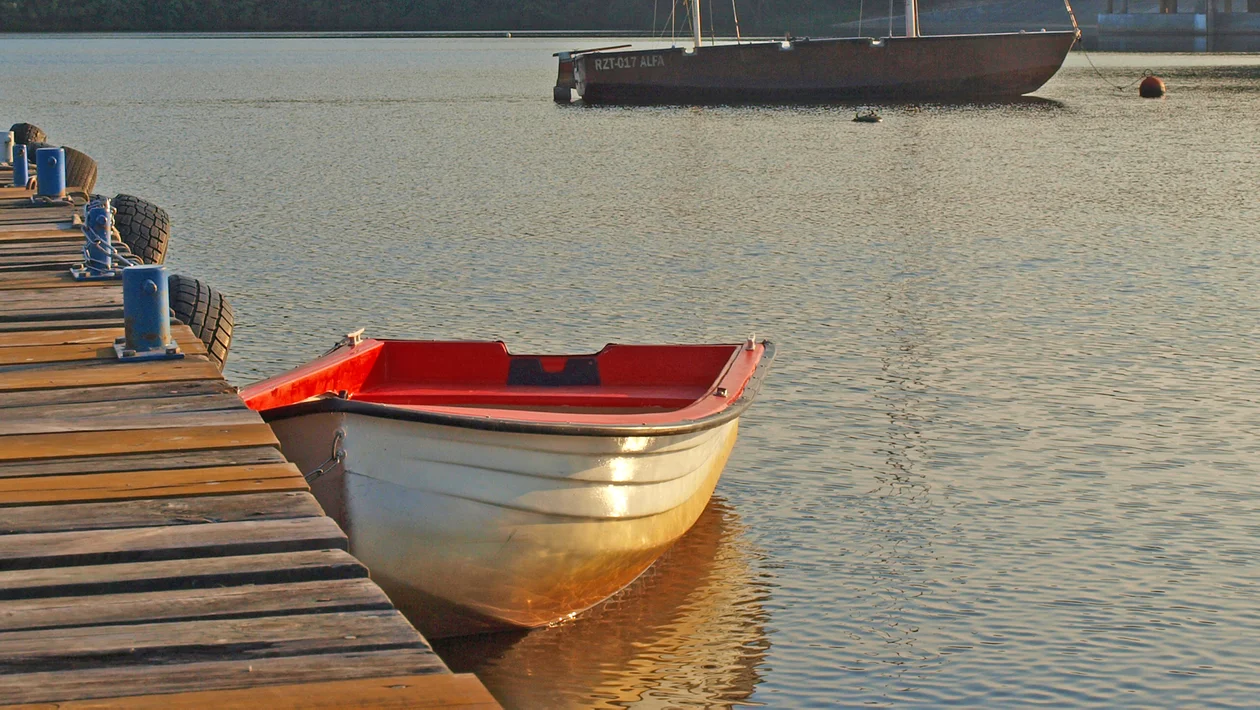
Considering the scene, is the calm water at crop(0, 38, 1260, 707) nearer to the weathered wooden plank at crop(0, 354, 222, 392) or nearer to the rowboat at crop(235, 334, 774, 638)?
the rowboat at crop(235, 334, 774, 638)

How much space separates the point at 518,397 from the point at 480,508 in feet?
6.71

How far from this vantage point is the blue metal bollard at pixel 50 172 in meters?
14.4

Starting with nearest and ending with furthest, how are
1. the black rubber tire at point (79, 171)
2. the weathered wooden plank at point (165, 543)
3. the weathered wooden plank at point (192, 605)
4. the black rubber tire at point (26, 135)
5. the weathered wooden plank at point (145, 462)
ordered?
the weathered wooden plank at point (192, 605)
the weathered wooden plank at point (165, 543)
the weathered wooden plank at point (145, 462)
the black rubber tire at point (79, 171)
the black rubber tire at point (26, 135)

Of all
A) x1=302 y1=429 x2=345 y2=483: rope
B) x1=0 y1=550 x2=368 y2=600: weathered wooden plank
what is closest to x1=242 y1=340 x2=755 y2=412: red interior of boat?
x1=302 y1=429 x2=345 y2=483: rope

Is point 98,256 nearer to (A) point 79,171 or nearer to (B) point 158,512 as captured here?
(B) point 158,512

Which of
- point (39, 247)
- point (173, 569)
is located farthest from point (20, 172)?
point (173, 569)

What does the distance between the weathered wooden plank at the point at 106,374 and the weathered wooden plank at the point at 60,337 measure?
0.51 meters

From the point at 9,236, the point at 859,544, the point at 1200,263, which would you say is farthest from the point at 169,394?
the point at 1200,263

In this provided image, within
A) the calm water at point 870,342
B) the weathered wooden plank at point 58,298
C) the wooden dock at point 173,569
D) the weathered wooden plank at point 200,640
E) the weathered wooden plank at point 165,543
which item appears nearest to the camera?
the wooden dock at point 173,569

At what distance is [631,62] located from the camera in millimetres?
50000

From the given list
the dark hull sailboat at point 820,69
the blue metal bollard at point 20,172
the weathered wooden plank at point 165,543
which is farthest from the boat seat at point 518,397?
the dark hull sailboat at point 820,69

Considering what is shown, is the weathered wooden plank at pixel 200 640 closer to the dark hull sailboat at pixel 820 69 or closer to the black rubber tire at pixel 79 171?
the black rubber tire at pixel 79 171

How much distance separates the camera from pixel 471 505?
648cm

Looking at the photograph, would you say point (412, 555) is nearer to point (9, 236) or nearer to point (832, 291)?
point (9, 236)
